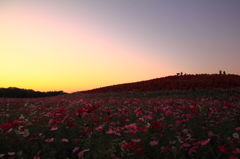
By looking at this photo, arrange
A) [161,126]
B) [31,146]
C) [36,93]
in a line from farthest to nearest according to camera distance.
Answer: [36,93], [161,126], [31,146]

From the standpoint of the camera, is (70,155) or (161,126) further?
(161,126)

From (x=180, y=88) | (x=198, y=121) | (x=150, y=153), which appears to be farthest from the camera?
(x=180, y=88)

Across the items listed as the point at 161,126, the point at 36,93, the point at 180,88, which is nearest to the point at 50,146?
the point at 161,126

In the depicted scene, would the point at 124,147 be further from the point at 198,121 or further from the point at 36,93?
the point at 36,93

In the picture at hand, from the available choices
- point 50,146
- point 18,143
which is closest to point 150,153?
point 50,146

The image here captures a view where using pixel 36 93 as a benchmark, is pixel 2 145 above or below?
below

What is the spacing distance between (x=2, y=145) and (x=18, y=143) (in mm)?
324

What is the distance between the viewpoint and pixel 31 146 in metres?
5.22

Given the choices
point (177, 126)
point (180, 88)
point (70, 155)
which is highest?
point (180, 88)

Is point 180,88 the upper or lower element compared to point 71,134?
upper

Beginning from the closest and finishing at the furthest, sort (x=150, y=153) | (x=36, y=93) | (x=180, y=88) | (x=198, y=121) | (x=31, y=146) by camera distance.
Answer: (x=150, y=153), (x=31, y=146), (x=198, y=121), (x=180, y=88), (x=36, y=93)

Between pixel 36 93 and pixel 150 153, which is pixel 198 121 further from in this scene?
pixel 36 93

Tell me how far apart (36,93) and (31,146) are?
35.5 meters

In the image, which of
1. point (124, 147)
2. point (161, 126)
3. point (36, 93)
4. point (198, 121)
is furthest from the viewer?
point (36, 93)
